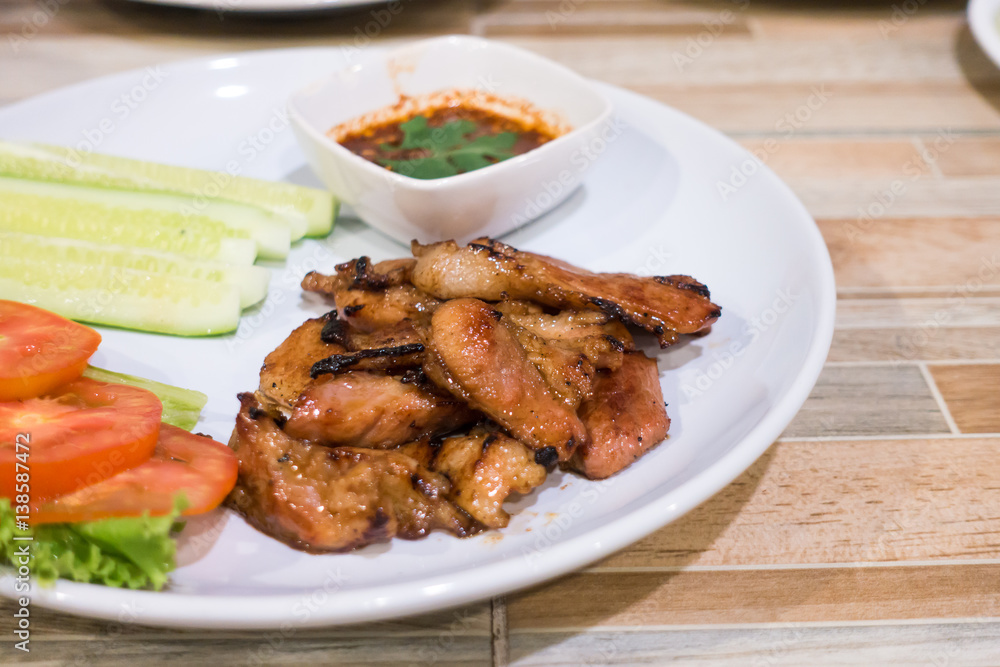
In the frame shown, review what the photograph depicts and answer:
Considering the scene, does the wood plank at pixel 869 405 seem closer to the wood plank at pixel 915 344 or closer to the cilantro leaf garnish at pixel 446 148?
the wood plank at pixel 915 344

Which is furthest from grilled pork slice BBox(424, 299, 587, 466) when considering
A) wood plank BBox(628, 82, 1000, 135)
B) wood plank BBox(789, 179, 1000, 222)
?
wood plank BBox(628, 82, 1000, 135)

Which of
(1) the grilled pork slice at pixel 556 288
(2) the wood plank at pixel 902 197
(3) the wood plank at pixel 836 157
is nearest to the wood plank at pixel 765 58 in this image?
(3) the wood plank at pixel 836 157

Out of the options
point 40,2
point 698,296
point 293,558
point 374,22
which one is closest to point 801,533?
point 698,296

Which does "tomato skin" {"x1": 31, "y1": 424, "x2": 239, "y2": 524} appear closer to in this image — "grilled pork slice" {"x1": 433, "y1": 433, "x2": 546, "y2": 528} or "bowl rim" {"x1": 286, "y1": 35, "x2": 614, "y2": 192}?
"grilled pork slice" {"x1": 433, "y1": 433, "x2": 546, "y2": 528}

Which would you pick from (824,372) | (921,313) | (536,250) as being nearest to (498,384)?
(536,250)

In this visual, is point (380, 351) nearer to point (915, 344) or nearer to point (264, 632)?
point (264, 632)
